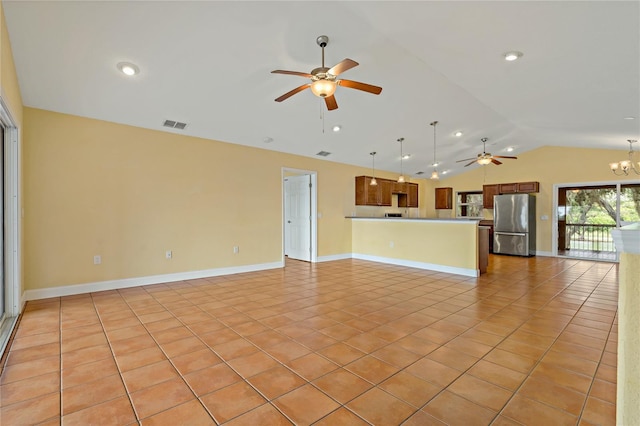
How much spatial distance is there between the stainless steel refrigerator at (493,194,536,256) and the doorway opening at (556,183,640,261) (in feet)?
2.49

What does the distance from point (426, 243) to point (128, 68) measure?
561cm

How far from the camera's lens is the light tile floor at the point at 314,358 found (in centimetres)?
179

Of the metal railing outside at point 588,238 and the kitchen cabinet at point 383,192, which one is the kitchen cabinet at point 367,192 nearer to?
the kitchen cabinet at point 383,192

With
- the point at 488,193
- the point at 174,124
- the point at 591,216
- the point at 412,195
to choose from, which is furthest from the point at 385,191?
the point at 591,216

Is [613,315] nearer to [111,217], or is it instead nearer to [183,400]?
[183,400]

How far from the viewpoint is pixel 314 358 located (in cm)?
242

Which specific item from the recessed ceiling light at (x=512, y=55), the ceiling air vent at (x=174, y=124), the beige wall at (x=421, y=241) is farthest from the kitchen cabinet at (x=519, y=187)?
the ceiling air vent at (x=174, y=124)

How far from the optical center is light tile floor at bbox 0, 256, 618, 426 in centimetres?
179

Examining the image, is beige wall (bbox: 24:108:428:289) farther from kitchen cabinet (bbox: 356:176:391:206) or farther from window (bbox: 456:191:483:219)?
window (bbox: 456:191:483:219)

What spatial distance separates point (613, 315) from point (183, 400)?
4456 millimetres

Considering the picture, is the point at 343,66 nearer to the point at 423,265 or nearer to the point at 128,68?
the point at 128,68

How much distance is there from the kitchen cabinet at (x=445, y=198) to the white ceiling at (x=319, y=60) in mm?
4737

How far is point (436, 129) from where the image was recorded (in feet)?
19.9

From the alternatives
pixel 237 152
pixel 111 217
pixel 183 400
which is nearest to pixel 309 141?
pixel 237 152
